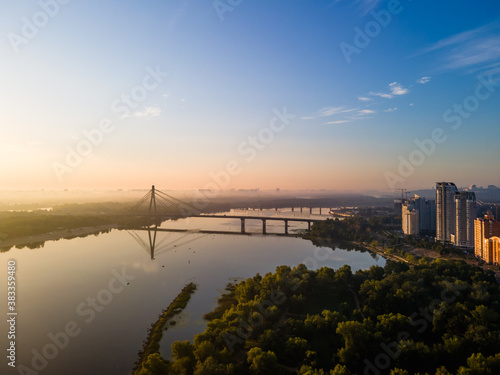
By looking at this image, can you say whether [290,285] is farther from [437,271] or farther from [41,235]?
[41,235]

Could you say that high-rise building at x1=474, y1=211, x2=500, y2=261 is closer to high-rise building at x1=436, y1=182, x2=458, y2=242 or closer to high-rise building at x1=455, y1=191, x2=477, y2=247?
high-rise building at x1=455, y1=191, x2=477, y2=247

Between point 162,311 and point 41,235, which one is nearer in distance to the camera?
point 162,311

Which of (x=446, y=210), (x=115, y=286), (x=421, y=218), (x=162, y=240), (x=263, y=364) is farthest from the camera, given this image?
(x=421, y=218)

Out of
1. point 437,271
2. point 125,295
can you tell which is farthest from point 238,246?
point 437,271

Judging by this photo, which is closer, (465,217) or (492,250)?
(492,250)

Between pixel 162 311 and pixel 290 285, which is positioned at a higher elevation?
pixel 290 285

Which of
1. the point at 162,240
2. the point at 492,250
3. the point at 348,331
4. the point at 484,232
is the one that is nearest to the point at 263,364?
the point at 348,331

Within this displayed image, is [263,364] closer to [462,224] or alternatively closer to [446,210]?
[462,224]

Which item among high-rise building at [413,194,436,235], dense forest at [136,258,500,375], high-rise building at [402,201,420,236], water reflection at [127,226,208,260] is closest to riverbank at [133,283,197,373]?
dense forest at [136,258,500,375]
